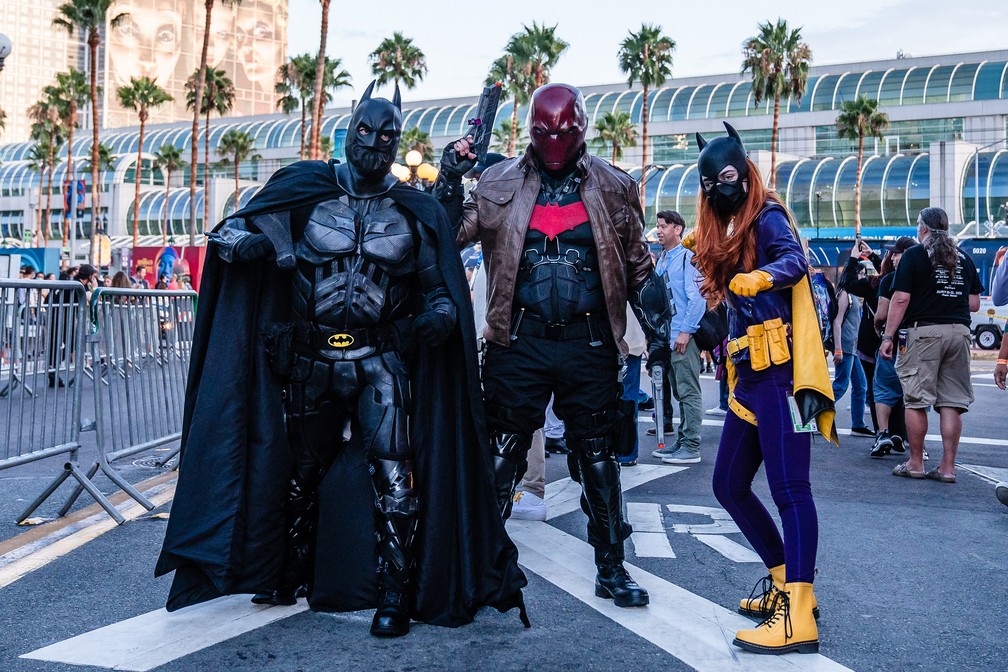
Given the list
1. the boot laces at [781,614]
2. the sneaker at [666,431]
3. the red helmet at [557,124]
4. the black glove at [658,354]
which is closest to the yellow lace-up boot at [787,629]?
the boot laces at [781,614]

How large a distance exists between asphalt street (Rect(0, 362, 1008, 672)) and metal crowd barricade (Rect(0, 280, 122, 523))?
1.32 feet

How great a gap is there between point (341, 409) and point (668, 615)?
153 centimetres

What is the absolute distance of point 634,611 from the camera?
13.0 ft

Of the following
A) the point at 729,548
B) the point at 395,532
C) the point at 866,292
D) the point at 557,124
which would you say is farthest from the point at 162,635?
the point at 866,292

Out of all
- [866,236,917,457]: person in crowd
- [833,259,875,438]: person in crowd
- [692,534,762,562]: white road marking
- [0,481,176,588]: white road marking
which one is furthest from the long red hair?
[833,259,875,438]: person in crowd

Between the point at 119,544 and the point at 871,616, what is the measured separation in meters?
3.56

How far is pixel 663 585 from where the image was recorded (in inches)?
171

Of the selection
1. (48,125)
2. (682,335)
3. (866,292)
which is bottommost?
(682,335)

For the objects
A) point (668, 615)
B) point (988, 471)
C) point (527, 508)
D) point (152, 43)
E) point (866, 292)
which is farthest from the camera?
point (152, 43)

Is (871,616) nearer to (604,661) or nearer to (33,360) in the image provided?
(604,661)

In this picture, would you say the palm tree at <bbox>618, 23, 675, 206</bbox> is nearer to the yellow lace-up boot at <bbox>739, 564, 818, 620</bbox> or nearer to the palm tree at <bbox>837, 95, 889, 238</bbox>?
the palm tree at <bbox>837, 95, 889, 238</bbox>

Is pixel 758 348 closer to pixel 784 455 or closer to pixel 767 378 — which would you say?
pixel 767 378

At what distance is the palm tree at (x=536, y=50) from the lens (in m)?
44.8

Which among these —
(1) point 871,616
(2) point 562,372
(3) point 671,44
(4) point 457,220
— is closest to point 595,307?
(2) point 562,372
